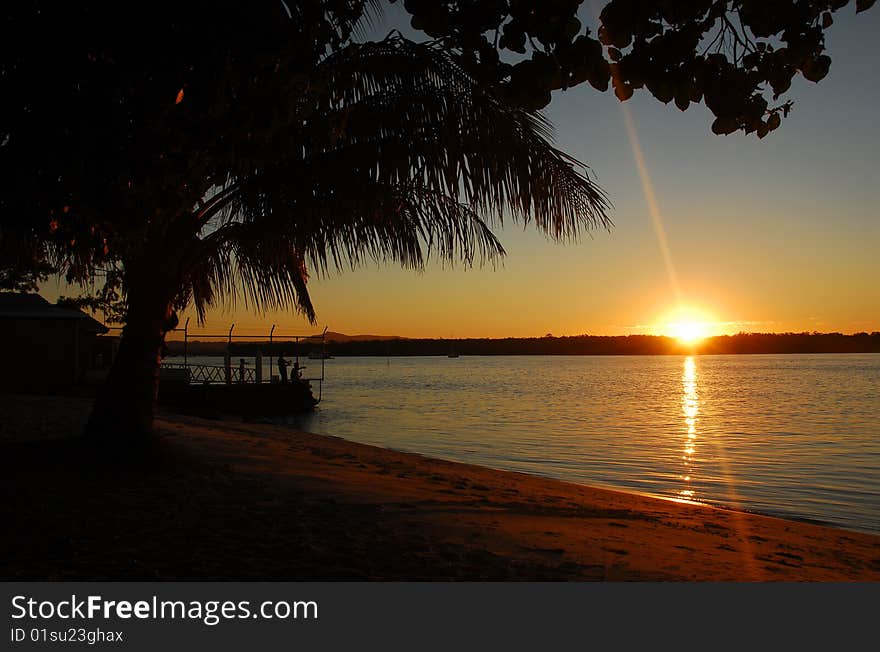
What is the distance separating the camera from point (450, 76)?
8.02 metres

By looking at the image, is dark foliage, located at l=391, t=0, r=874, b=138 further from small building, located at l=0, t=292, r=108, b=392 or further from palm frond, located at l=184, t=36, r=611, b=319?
small building, located at l=0, t=292, r=108, b=392

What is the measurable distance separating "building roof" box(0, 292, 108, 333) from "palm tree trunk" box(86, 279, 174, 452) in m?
19.9

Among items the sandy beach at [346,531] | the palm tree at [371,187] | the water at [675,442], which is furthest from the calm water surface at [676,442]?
the palm tree at [371,187]

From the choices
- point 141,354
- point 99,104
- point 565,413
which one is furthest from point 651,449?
point 99,104

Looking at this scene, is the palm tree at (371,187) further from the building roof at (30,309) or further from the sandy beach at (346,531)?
the building roof at (30,309)

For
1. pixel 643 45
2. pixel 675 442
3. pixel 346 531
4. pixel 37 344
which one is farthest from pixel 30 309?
pixel 643 45

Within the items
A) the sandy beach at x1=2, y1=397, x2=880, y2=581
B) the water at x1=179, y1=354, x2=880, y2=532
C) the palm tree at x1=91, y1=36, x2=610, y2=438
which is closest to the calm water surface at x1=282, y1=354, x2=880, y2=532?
the water at x1=179, y1=354, x2=880, y2=532

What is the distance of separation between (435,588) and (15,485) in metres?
4.79

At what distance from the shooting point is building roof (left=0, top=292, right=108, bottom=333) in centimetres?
2570

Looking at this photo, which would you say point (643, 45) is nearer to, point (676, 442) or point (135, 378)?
point (135, 378)

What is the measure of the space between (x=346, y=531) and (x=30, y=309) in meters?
25.3

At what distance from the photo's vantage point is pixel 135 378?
8812mm

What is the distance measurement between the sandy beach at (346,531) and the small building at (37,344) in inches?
691

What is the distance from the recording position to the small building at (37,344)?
25828 mm
